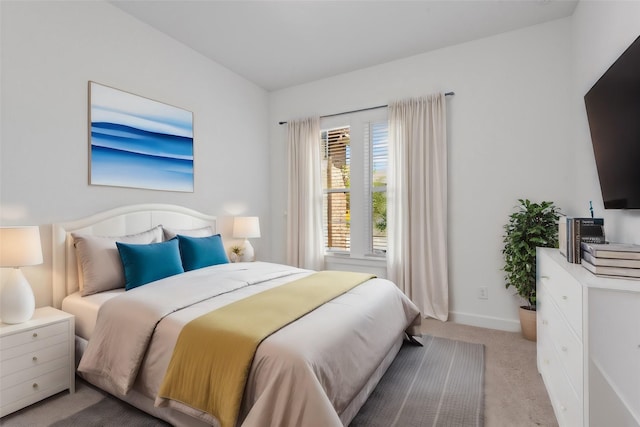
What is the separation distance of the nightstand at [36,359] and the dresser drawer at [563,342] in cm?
281

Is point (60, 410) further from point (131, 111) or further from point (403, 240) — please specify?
point (403, 240)

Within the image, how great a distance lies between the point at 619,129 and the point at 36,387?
11.9ft

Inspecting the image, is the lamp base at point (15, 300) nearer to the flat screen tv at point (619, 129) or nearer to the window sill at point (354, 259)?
the window sill at point (354, 259)

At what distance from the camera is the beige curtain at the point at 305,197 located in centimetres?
420

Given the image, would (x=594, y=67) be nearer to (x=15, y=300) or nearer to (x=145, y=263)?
(x=145, y=263)

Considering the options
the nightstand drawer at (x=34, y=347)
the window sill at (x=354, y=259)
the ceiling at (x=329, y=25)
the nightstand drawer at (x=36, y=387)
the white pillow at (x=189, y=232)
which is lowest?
the nightstand drawer at (x=36, y=387)

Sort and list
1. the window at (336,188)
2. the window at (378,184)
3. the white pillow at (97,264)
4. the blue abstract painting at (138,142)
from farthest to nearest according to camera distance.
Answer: the window at (336,188), the window at (378,184), the blue abstract painting at (138,142), the white pillow at (97,264)

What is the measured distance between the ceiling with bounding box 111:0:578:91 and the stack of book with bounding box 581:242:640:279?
230 centimetres

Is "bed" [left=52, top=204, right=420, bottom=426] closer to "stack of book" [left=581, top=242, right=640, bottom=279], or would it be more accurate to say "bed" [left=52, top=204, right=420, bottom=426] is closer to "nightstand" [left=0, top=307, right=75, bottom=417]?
"nightstand" [left=0, top=307, right=75, bottom=417]

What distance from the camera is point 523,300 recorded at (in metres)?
3.11

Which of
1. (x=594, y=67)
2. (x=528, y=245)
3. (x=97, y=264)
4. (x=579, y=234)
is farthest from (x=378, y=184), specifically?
(x=97, y=264)

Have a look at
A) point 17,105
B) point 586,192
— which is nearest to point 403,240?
point 586,192

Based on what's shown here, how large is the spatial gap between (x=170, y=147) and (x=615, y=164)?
11.4 feet

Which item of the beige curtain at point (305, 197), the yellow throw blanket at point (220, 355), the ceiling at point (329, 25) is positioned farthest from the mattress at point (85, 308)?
the ceiling at point (329, 25)
